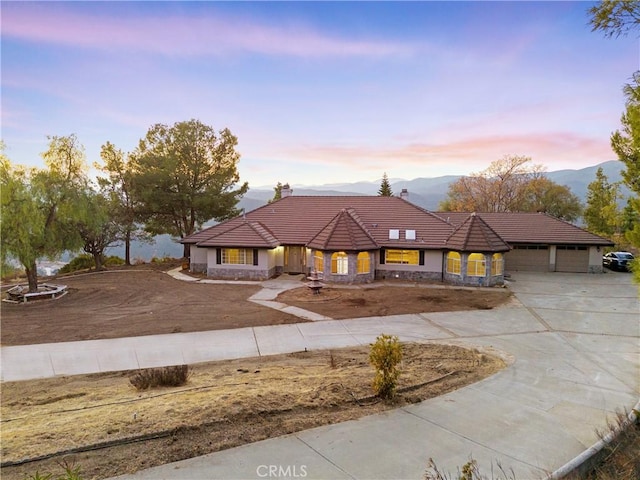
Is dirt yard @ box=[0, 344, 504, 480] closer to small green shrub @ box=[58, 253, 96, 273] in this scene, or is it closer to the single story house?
the single story house

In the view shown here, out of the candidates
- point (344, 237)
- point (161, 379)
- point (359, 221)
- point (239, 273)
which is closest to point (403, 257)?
point (359, 221)

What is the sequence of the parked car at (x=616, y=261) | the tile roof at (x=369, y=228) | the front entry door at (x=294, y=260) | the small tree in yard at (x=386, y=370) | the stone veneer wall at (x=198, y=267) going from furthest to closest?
the parked car at (x=616, y=261) → the stone veneer wall at (x=198, y=267) → the front entry door at (x=294, y=260) → the tile roof at (x=369, y=228) → the small tree in yard at (x=386, y=370)

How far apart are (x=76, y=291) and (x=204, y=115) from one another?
18200 mm

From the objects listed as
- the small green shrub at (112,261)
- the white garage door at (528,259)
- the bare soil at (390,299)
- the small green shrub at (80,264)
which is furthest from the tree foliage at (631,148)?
the small green shrub at (112,261)

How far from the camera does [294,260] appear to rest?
25953 mm

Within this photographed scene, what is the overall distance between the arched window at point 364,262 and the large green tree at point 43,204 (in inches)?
652

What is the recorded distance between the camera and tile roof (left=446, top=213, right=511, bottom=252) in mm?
21930

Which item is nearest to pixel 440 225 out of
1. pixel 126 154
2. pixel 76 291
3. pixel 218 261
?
pixel 218 261

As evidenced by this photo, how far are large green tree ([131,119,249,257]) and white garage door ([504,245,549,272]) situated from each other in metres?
24.0

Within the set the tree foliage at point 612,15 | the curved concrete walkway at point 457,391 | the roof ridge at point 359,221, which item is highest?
the tree foliage at point 612,15

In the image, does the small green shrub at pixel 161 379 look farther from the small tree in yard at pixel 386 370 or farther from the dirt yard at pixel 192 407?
the small tree in yard at pixel 386 370

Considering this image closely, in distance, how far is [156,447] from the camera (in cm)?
494

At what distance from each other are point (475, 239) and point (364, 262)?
6.98 m

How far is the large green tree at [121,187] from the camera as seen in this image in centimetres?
3014
